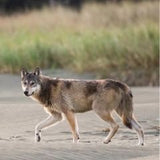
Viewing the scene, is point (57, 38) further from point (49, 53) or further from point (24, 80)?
point (24, 80)

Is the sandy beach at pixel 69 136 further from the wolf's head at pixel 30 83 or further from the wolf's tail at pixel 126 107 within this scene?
the wolf's head at pixel 30 83

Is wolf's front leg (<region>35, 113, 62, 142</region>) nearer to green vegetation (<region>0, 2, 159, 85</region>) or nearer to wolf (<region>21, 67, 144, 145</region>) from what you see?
wolf (<region>21, 67, 144, 145</region>)

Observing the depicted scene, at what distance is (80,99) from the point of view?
496 inches

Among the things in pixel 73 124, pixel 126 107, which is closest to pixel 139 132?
pixel 126 107

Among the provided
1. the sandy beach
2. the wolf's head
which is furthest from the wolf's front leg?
the wolf's head

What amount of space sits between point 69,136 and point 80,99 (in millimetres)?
930

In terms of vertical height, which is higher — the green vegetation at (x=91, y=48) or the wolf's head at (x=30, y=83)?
the wolf's head at (x=30, y=83)

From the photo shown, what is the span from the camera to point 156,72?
22.5 metres

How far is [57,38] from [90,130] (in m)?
13.3

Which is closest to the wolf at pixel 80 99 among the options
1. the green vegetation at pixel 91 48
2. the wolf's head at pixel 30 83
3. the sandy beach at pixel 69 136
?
the wolf's head at pixel 30 83

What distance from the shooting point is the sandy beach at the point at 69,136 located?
10.5 meters

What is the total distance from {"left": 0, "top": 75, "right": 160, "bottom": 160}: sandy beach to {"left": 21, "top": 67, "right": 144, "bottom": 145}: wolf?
0.30m

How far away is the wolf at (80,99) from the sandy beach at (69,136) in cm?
30

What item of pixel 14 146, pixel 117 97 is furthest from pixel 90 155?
pixel 117 97
